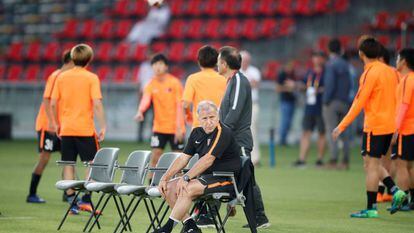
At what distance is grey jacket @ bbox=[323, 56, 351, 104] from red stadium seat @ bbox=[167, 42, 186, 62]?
13.2 meters

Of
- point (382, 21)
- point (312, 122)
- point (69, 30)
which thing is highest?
point (382, 21)

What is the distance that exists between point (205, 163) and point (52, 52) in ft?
83.5

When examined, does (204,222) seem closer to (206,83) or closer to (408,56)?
(206,83)

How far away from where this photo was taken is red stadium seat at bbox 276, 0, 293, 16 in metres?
31.7

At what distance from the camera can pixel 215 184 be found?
9898 mm

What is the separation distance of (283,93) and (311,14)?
15.5ft

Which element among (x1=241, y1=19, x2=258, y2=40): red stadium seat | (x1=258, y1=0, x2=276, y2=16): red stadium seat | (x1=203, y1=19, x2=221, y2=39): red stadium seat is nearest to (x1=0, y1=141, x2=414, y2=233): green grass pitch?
(x1=241, y1=19, x2=258, y2=40): red stadium seat

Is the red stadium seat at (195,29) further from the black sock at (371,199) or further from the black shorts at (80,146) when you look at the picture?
the black sock at (371,199)

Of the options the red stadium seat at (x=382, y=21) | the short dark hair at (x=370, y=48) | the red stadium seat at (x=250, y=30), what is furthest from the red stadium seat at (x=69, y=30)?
the short dark hair at (x=370, y=48)

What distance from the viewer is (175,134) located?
14719mm

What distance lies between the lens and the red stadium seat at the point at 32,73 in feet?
112

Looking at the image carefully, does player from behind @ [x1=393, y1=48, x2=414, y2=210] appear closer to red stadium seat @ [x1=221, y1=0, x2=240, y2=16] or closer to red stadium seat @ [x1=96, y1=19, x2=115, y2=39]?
red stadium seat @ [x1=221, y1=0, x2=240, y2=16]

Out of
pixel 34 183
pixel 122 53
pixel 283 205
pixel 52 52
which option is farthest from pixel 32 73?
pixel 283 205

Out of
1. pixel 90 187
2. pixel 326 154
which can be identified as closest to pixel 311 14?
pixel 326 154
